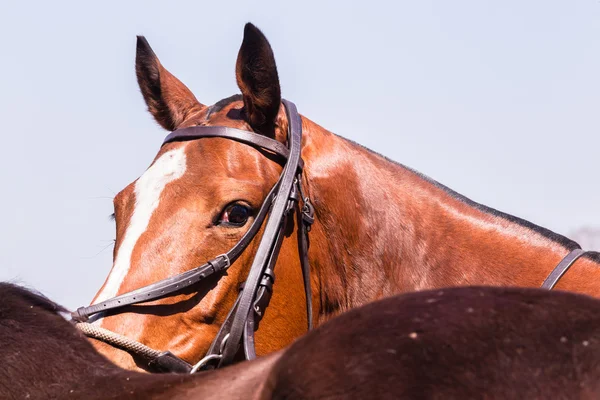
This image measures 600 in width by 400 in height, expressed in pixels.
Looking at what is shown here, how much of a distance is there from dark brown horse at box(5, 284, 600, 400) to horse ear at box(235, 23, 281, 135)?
7.10 feet

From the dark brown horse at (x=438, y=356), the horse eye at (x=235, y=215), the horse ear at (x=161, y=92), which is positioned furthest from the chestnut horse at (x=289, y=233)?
the dark brown horse at (x=438, y=356)

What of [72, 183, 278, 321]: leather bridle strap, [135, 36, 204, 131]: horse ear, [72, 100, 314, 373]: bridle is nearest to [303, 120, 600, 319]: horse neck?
[72, 100, 314, 373]: bridle

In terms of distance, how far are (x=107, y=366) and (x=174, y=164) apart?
5.33ft

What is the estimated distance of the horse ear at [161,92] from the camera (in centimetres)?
464

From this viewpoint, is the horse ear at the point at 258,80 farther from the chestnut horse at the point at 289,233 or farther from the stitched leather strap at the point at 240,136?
the stitched leather strap at the point at 240,136

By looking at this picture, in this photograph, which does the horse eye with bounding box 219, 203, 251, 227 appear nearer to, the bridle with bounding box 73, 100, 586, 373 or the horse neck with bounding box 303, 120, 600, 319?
the bridle with bounding box 73, 100, 586, 373

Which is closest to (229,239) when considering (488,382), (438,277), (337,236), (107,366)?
(337,236)

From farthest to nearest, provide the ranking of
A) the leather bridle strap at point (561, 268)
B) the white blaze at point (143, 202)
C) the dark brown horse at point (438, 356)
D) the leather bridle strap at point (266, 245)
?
1. the leather bridle strap at point (561, 268)
2. the leather bridle strap at point (266, 245)
3. the white blaze at point (143, 202)
4. the dark brown horse at point (438, 356)

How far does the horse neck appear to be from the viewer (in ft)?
13.2

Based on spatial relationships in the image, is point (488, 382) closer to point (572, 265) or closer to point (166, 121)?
point (572, 265)

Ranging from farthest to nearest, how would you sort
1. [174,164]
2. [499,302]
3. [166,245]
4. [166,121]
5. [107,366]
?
[166,121] < [174,164] < [166,245] < [107,366] < [499,302]

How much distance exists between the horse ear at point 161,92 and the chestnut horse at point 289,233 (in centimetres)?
32

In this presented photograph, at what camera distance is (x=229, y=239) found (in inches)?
147

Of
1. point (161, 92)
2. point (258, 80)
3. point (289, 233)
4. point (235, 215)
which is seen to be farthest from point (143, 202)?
point (161, 92)
